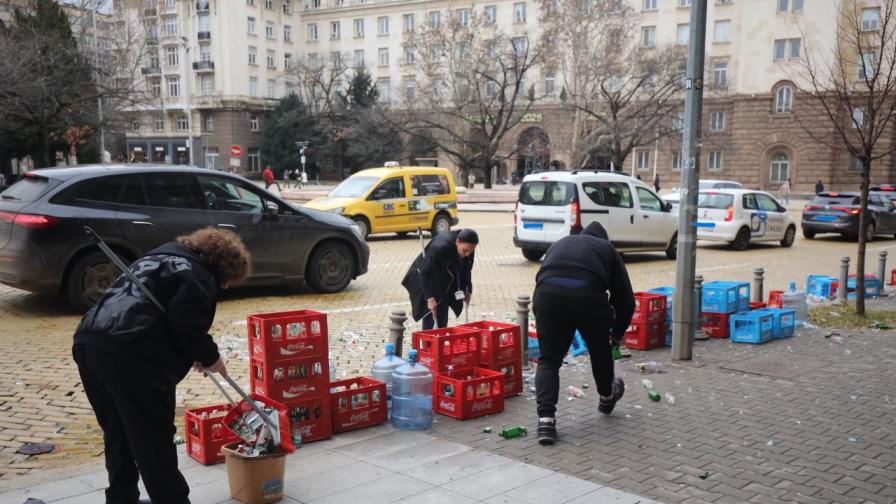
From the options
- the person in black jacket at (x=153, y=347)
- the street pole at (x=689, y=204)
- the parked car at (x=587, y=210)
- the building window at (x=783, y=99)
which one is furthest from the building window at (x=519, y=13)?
the person in black jacket at (x=153, y=347)

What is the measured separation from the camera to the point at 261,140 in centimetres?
7562

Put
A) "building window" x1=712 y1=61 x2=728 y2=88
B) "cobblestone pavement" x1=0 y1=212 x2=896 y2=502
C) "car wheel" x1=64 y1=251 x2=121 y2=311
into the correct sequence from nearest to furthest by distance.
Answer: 1. "cobblestone pavement" x1=0 y1=212 x2=896 y2=502
2. "car wheel" x1=64 y1=251 x2=121 y2=311
3. "building window" x1=712 y1=61 x2=728 y2=88

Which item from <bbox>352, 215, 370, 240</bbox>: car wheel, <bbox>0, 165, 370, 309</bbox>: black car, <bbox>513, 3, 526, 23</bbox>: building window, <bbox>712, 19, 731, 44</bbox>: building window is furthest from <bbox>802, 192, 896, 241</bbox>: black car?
<bbox>513, 3, 526, 23</bbox>: building window

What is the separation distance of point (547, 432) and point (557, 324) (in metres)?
0.76

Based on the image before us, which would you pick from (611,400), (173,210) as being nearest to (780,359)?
(611,400)

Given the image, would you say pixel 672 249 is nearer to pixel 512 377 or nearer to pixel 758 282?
pixel 758 282

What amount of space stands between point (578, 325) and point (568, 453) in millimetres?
904

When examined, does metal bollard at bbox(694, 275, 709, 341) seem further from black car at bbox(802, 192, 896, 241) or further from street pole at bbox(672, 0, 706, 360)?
black car at bbox(802, 192, 896, 241)

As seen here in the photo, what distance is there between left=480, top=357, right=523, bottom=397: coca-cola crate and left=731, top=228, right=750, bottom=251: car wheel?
1432cm

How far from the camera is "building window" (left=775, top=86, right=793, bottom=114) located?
184ft

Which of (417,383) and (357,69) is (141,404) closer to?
(417,383)

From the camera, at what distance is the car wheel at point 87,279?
9375mm

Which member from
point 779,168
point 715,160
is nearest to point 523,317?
point 779,168

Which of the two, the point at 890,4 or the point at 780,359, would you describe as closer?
the point at 780,359
